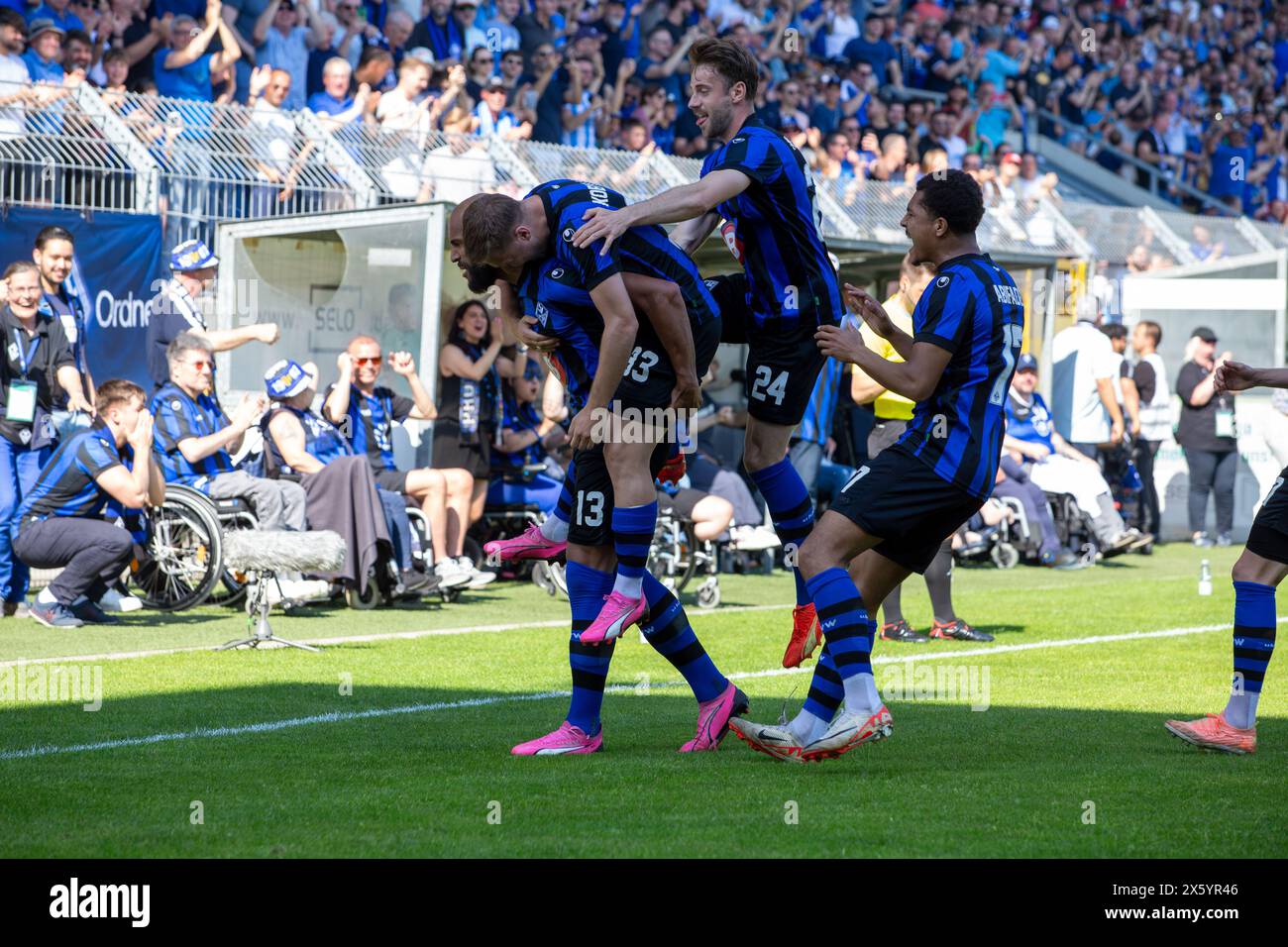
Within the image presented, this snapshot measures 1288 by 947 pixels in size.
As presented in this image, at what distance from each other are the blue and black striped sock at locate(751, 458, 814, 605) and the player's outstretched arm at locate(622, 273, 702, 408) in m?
0.87

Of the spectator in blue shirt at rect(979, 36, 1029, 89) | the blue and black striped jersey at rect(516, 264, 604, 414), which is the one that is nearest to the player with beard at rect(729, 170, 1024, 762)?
the blue and black striped jersey at rect(516, 264, 604, 414)

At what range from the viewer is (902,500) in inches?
239

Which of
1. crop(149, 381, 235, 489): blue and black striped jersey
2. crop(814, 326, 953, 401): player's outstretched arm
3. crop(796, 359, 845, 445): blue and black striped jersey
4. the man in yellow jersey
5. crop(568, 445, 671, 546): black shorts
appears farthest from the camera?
crop(796, 359, 845, 445): blue and black striped jersey

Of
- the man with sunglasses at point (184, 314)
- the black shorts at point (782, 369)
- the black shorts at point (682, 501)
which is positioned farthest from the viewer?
the black shorts at point (682, 501)

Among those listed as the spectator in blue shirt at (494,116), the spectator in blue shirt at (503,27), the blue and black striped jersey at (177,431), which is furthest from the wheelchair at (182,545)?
the spectator in blue shirt at (503,27)

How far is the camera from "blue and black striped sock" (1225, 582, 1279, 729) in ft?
21.9

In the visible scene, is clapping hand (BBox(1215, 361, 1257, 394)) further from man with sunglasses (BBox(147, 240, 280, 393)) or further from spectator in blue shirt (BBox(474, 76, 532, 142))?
spectator in blue shirt (BBox(474, 76, 532, 142))

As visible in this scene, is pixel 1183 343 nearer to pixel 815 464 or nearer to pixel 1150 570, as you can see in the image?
pixel 1150 570

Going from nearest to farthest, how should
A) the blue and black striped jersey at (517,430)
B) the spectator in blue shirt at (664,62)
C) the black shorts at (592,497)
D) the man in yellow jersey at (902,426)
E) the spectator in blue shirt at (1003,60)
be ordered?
1. the black shorts at (592,497)
2. the man in yellow jersey at (902,426)
3. the blue and black striped jersey at (517,430)
4. the spectator in blue shirt at (664,62)
5. the spectator in blue shirt at (1003,60)

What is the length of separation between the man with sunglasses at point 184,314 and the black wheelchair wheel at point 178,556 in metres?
1.53

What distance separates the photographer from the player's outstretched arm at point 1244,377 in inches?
253

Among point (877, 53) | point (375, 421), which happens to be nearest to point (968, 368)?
point (375, 421)

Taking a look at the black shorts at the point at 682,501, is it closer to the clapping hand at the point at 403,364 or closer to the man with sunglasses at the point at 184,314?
the clapping hand at the point at 403,364

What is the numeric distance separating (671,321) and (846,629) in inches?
49.1
